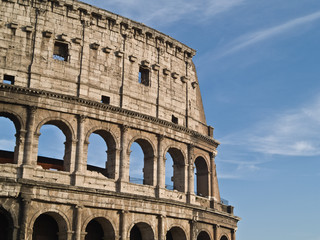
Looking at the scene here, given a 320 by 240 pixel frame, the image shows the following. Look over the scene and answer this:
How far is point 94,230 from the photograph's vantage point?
27781 mm

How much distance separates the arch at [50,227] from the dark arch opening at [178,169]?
27.1 feet

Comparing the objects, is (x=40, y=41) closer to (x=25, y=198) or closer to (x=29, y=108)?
(x=29, y=108)

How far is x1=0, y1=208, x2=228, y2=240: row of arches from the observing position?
25094mm

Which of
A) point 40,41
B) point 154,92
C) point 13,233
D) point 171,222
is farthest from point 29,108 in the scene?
point 171,222

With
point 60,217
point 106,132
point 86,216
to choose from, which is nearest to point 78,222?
point 86,216

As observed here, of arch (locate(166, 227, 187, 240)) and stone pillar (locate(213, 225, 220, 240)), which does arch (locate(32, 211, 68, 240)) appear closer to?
arch (locate(166, 227, 187, 240))

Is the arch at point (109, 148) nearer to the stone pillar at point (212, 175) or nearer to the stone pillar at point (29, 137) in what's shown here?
the stone pillar at point (29, 137)

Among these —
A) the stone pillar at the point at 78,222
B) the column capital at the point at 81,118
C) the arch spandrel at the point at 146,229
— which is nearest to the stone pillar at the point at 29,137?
the column capital at the point at 81,118

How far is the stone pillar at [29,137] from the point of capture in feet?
82.7

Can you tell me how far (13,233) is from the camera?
77.2 ft

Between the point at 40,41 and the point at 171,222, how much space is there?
12436 millimetres

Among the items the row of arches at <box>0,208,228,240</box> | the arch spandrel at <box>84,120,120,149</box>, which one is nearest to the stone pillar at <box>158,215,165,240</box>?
the row of arches at <box>0,208,228,240</box>

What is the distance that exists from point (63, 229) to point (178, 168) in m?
9.02

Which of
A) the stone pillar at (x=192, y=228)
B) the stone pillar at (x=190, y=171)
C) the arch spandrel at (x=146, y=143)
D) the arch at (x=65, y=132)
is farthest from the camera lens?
the stone pillar at (x=190, y=171)
